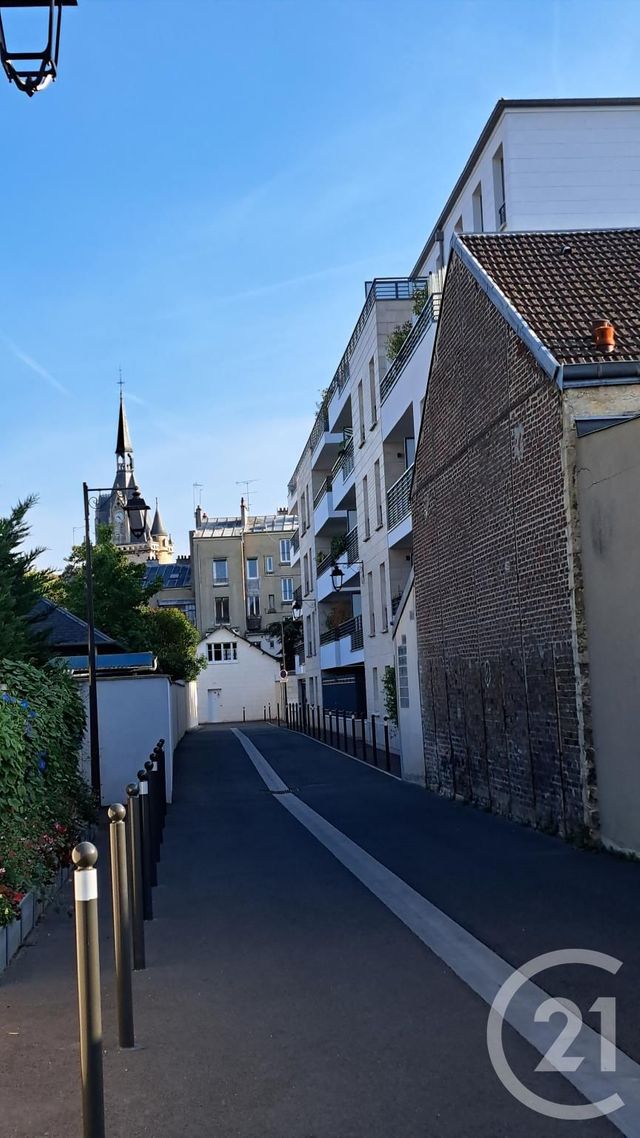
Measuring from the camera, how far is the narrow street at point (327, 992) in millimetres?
4543

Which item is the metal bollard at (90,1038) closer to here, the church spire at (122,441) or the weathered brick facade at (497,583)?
the weathered brick facade at (497,583)

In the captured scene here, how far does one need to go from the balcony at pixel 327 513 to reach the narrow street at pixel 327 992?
30.7 m

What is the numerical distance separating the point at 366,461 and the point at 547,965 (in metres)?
28.4

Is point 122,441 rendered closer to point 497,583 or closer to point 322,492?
point 322,492

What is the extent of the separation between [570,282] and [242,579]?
7578cm

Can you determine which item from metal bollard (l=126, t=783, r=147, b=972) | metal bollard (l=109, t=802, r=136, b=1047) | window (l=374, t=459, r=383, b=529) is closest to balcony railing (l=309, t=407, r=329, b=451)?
window (l=374, t=459, r=383, b=529)

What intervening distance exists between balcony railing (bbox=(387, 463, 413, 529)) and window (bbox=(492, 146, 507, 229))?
5973 mm

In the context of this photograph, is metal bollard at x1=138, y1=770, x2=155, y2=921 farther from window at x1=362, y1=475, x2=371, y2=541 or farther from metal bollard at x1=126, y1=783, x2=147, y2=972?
window at x1=362, y1=475, x2=371, y2=541

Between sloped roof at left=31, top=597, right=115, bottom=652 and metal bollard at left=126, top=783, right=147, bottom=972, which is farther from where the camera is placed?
sloped roof at left=31, top=597, right=115, bottom=652

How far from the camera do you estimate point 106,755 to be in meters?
19.7

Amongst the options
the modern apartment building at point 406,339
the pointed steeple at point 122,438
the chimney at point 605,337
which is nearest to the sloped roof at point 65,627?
the modern apartment building at point 406,339

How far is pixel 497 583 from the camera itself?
14.4 m

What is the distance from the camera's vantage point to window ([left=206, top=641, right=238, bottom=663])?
7256 centimetres

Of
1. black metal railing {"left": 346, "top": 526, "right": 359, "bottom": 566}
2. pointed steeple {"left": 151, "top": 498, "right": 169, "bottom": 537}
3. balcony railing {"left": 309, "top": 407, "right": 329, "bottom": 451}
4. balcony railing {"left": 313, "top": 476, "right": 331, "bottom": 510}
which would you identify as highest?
pointed steeple {"left": 151, "top": 498, "right": 169, "bottom": 537}
